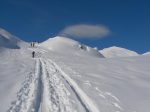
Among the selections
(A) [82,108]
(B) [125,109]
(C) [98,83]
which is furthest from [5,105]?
(C) [98,83]

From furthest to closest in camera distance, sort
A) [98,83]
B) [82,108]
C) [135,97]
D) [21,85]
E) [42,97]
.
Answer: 1. [98,83]
2. [21,85]
3. [135,97]
4. [42,97]
5. [82,108]

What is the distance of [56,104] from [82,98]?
1632 millimetres

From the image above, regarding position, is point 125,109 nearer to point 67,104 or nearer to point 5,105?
point 67,104

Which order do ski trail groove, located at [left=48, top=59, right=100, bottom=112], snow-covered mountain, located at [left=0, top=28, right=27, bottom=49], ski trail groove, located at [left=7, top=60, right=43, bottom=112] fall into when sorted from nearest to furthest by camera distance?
ski trail groove, located at [left=7, top=60, right=43, bottom=112] < ski trail groove, located at [left=48, top=59, right=100, bottom=112] < snow-covered mountain, located at [left=0, top=28, right=27, bottom=49]

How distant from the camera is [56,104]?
10336mm

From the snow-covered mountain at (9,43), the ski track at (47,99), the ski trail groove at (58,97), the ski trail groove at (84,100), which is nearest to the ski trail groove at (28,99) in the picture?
the ski track at (47,99)

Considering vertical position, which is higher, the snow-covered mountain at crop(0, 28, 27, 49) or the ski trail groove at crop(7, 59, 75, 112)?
the snow-covered mountain at crop(0, 28, 27, 49)

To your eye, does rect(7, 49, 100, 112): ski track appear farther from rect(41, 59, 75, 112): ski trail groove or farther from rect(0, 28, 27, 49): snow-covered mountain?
rect(0, 28, 27, 49): snow-covered mountain

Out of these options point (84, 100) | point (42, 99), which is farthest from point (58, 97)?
point (84, 100)

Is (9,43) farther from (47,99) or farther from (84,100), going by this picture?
(84,100)

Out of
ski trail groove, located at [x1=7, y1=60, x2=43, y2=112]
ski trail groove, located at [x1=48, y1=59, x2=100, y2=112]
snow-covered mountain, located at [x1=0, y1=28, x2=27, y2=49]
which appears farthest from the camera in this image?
snow-covered mountain, located at [x1=0, y1=28, x2=27, y2=49]

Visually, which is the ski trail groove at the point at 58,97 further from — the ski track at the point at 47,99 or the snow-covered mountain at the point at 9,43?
the snow-covered mountain at the point at 9,43

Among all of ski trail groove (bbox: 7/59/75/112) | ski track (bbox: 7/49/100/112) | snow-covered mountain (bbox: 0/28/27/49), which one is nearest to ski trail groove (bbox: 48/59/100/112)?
ski track (bbox: 7/49/100/112)

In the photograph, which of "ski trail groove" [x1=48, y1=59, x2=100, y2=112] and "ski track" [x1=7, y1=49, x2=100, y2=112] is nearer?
"ski track" [x1=7, y1=49, x2=100, y2=112]
